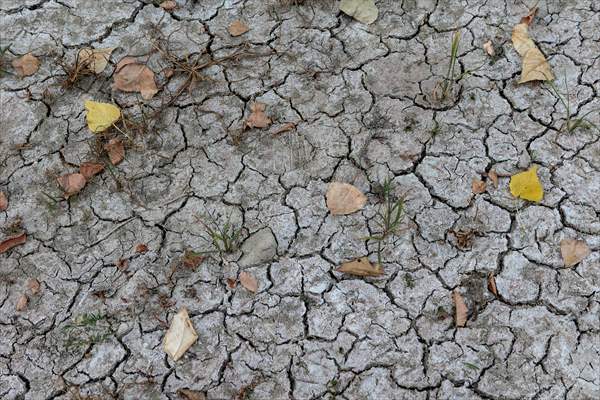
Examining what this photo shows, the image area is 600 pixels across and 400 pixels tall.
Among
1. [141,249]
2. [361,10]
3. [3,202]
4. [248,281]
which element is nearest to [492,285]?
[248,281]

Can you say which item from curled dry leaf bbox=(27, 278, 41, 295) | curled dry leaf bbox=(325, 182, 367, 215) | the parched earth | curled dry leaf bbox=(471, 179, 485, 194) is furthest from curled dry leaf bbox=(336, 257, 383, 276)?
curled dry leaf bbox=(27, 278, 41, 295)

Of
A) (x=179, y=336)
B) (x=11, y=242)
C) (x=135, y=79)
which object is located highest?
(x=135, y=79)

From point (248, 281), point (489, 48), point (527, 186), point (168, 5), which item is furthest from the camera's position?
point (168, 5)

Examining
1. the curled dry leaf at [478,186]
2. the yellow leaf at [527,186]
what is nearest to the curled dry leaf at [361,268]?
the curled dry leaf at [478,186]

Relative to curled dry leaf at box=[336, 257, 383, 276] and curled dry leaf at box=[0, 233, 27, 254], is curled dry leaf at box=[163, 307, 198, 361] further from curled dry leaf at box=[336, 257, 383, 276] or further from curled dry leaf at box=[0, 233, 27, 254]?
curled dry leaf at box=[0, 233, 27, 254]

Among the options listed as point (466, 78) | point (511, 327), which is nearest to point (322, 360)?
point (511, 327)

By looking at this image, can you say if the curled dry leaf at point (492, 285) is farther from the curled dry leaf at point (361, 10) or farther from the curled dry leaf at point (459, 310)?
the curled dry leaf at point (361, 10)

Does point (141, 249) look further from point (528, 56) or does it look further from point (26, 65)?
point (528, 56)

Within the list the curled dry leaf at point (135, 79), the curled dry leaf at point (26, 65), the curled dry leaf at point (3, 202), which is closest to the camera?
the curled dry leaf at point (3, 202)
